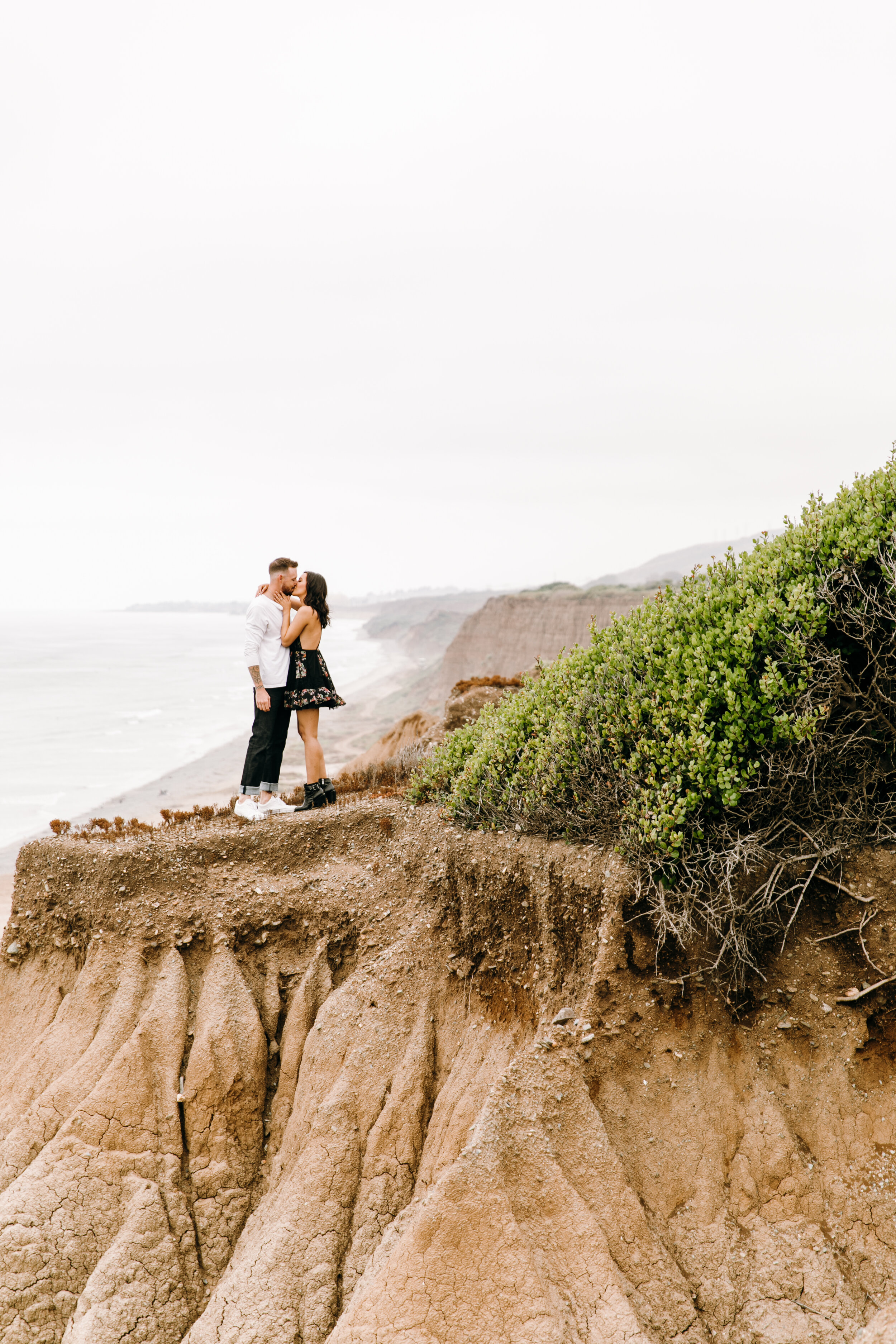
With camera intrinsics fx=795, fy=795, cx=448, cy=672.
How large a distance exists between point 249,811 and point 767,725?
6256mm

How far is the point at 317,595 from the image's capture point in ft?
33.2

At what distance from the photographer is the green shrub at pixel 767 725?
19.7 feet

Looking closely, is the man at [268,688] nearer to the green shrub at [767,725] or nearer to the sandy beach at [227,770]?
the green shrub at [767,725]

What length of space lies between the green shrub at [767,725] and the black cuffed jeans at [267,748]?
477cm

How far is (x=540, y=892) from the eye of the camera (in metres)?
7.02

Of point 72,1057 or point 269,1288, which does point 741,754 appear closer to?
point 269,1288

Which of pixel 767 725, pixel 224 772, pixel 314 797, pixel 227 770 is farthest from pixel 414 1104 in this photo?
pixel 227 770

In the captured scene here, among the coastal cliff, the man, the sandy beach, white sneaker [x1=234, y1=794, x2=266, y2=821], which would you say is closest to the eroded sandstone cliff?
white sneaker [x1=234, y1=794, x2=266, y2=821]

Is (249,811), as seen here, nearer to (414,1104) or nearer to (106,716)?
(414,1104)

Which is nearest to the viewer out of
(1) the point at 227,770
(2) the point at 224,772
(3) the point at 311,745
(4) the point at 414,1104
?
(4) the point at 414,1104

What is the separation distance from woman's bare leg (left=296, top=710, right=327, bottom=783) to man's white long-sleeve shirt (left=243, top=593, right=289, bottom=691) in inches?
20.0

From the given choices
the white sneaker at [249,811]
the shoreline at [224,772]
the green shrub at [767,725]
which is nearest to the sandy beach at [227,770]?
the shoreline at [224,772]

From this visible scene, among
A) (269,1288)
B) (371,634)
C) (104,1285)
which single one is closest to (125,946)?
(104,1285)

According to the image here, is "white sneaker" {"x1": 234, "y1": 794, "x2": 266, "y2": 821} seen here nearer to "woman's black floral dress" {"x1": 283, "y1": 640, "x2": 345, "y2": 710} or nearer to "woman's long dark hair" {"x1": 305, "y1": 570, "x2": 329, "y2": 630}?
"woman's black floral dress" {"x1": 283, "y1": 640, "x2": 345, "y2": 710}
